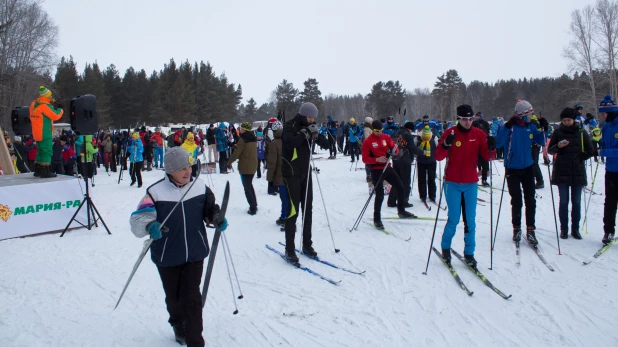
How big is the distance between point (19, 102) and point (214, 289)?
39.3 meters

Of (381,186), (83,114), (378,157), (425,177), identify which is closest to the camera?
(381,186)

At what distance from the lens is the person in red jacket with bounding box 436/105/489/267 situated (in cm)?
485

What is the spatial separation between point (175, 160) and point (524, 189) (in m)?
4.93

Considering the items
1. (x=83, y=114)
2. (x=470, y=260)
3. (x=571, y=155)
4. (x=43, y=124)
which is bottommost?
(x=470, y=260)

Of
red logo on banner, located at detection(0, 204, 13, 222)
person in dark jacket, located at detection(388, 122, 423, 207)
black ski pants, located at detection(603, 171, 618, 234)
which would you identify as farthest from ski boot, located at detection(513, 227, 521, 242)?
red logo on banner, located at detection(0, 204, 13, 222)

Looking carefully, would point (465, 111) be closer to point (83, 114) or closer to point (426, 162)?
point (426, 162)

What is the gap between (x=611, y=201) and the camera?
221 inches

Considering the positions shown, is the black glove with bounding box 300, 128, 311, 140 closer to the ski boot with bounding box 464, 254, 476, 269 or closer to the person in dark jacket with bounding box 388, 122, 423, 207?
the ski boot with bounding box 464, 254, 476, 269

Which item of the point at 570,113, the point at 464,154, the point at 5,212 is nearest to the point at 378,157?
the point at 464,154

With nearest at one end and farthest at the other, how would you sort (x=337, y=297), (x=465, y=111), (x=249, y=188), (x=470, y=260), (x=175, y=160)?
(x=175, y=160) < (x=337, y=297) < (x=465, y=111) < (x=470, y=260) < (x=249, y=188)

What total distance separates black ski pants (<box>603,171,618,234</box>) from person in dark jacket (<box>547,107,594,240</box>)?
293mm

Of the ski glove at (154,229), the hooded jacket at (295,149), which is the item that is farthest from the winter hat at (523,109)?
the ski glove at (154,229)

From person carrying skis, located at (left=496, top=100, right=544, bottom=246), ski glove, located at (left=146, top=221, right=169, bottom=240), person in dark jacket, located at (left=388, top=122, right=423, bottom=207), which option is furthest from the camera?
person in dark jacket, located at (left=388, top=122, right=423, bottom=207)

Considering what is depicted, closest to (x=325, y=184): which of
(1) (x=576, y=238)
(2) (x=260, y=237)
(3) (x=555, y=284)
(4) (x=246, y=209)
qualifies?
Answer: (4) (x=246, y=209)
